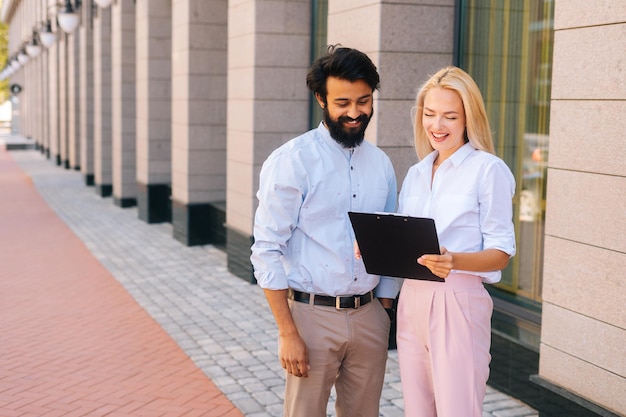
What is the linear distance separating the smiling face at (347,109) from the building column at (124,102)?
1443cm

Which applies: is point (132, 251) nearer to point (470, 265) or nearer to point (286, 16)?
point (286, 16)

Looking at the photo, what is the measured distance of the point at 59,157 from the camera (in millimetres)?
31109

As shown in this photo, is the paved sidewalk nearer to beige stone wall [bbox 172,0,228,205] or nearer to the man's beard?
beige stone wall [bbox 172,0,228,205]

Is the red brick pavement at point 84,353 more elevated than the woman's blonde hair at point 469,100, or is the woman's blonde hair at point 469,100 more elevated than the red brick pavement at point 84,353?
the woman's blonde hair at point 469,100

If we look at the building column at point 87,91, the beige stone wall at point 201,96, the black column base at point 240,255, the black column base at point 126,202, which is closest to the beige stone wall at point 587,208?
the black column base at point 240,255

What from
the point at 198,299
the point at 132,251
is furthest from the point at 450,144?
the point at 132,251

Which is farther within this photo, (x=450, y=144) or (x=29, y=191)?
(x=29, y=191)

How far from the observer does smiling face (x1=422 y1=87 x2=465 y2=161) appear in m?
3.32

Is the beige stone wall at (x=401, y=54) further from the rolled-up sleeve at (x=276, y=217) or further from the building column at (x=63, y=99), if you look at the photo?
the building column at (x=63, y=99)

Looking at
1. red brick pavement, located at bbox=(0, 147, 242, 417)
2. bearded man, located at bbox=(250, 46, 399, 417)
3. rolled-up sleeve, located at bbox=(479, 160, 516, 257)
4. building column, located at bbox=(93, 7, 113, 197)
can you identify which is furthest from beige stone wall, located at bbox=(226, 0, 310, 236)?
building column, located at bbox=(93, 7, 113, 197)

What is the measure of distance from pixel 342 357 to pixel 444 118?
110 centimetres

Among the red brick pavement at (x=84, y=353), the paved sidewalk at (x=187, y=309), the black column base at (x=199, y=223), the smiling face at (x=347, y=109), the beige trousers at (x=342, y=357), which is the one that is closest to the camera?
the smiling face at (x=347, y=109)

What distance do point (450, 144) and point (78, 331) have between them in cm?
561

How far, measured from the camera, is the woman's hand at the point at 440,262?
313 centimetres
